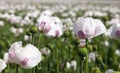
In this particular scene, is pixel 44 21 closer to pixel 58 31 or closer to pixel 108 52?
pixel 58 31

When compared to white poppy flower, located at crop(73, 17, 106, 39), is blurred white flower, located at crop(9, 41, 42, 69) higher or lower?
lower

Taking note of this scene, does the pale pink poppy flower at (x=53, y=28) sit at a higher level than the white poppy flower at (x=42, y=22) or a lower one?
lower

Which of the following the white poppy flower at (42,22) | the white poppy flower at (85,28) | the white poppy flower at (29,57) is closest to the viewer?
the white poppy flower at (29,57)

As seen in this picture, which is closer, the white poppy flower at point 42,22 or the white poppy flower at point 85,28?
the white poppy flower at point 85,28

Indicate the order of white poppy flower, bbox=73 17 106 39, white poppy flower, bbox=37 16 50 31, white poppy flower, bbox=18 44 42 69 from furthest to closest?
1. white poppy flower, bbox=37 16 50 31
2. white poppy flower, bbox=73 17 106 39
3. white poppy flower, bbox=18 44 42 69

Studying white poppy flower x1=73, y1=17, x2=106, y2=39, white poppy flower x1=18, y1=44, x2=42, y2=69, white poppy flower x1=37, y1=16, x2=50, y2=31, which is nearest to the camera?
white poppy flower x1=18, y1=44, x2=42, y2=69

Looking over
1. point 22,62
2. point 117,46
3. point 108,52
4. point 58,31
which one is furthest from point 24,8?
point 22,62

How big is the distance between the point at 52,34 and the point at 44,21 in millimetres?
152

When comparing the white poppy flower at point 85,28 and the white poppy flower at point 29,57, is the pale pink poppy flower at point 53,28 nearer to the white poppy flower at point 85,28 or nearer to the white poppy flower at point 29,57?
the white poppy flower at point 85,28

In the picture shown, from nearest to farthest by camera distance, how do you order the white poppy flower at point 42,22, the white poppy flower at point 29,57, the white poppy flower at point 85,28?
the white poppy flower at point 29,57 < the white poppy flower at point 85,28 < the white poppy flower at point 42,22

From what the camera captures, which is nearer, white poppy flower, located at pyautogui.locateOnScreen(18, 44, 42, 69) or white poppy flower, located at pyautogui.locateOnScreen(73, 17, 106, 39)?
white poppy flower, located at pyautogui.locateOnScreen(18, 44, 42, 69)

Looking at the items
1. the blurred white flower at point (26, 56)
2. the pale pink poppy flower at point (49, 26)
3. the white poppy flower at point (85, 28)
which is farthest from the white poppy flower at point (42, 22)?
the blurred white flower at point (26, 56)

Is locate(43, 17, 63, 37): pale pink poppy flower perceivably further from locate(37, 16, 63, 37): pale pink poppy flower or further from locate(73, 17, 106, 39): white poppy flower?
locate(73, 17, 106, 39): white poppy flower

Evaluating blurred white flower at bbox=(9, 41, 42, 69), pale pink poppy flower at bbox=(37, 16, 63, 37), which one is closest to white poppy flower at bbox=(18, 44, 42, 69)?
blurred white flower at bbox=(9, 41, 42, 69)
